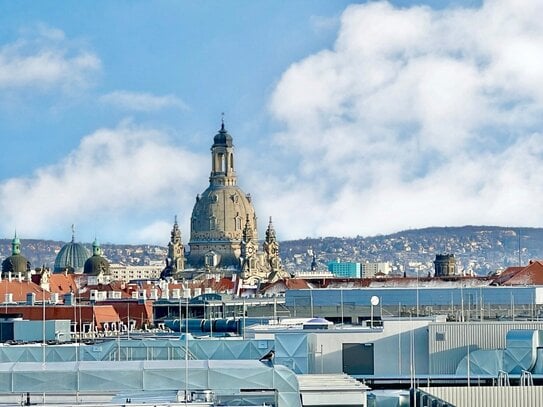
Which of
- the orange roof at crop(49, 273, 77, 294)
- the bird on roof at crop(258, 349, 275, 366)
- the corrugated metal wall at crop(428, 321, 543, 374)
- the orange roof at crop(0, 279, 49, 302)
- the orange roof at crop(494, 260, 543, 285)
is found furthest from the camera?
the orange roof at crop(49, 273, 77, 294)

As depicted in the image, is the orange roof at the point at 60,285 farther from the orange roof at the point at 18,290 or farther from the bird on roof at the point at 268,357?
the bird on roof at the point at 268,357

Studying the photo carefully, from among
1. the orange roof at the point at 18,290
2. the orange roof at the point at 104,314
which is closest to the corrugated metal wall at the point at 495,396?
the orange roof at the point at 104,314

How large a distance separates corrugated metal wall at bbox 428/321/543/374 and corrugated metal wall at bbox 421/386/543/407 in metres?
12.6

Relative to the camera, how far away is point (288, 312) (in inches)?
4085

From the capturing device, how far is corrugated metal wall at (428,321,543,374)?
56.8 meters

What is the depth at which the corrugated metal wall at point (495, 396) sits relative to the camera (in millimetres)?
43688

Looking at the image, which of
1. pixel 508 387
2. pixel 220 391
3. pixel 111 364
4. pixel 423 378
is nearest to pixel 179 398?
pixel 220 391

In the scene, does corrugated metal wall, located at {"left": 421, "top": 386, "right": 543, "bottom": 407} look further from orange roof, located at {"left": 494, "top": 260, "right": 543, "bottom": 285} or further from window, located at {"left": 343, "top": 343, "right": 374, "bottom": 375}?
orange roof, located at {"left": 494, "top": 260, "right": 543, "bottom": 285}

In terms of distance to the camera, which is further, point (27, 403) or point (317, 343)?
point (317, 343)

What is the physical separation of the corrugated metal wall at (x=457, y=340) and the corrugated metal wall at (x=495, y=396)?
1259 centimetres

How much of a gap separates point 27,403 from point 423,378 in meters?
18.1

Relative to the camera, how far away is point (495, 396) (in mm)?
43750

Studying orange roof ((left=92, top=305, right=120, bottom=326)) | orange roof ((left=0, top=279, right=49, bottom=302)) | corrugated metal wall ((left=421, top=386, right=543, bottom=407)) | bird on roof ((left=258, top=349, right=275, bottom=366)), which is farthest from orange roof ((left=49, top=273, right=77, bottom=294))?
corrugated metal wall ((left=421, top=386, right=543, bottom=407))

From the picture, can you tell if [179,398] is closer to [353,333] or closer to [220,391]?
[220,391]
